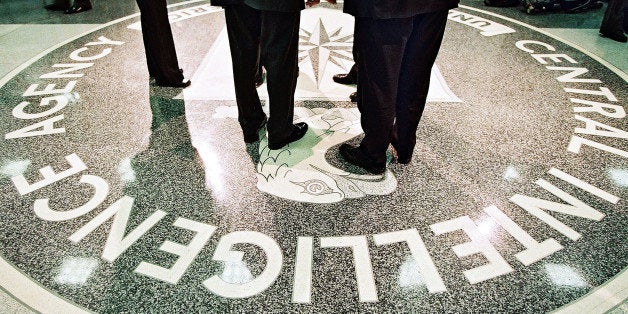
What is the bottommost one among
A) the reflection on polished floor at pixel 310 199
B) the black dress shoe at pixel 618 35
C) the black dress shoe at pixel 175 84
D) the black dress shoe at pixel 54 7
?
the reflection on polished floor at pixel 310 199

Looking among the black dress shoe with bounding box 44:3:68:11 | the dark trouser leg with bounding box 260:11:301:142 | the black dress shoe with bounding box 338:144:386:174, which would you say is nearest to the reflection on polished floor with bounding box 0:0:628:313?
the black dress shoe with bounding box 338:144:386:174

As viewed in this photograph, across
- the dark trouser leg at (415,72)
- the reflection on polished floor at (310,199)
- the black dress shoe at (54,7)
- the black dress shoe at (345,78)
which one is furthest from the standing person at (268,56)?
the black dress shoe at (54,7)

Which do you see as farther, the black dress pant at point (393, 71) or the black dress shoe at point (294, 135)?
the black dress shoe at point (294, 135)

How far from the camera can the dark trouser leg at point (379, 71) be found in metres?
1.56

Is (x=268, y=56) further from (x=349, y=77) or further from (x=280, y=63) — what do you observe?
(x=349, y=77)

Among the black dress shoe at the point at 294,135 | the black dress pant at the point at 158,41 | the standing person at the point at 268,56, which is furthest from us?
the black dress pant at the point at 158,41

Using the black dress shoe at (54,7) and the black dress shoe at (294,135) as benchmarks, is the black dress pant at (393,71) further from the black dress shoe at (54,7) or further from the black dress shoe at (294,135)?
the black dress shoe at (54,7)

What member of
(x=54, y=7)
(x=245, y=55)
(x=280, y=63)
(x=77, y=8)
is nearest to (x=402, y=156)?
(x=280, y=63)

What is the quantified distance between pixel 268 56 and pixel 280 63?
64mm

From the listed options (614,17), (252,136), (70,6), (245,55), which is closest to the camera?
(245,55)

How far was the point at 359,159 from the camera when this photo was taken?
200cm

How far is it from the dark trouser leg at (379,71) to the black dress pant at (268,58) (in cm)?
32

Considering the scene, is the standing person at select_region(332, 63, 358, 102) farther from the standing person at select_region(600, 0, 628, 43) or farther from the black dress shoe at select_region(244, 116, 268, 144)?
the standing person at select_region(600, 0, 628, 43)

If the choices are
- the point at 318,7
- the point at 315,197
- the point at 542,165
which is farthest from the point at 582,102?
the point at 318,7
